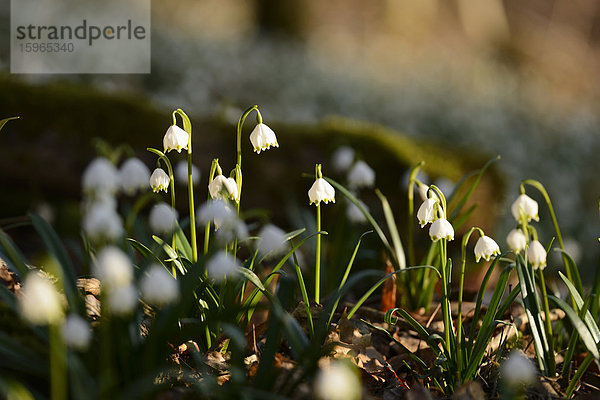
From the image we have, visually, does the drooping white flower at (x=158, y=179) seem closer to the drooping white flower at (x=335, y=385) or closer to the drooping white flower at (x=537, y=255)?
the drooping white flower at (x=335, y=385)

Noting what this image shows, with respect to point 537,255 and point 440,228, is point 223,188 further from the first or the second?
point 537,255

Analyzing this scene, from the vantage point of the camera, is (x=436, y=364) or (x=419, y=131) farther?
(x=419, y=131)

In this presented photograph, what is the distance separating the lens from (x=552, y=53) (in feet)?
53.7

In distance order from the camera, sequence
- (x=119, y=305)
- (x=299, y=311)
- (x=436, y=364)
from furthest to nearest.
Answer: (x=299, y=311)
(x=436, y=364)
(x=119, y=305)

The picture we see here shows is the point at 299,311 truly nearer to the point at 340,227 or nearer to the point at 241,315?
the point at 241,315

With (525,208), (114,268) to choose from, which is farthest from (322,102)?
(114,268)

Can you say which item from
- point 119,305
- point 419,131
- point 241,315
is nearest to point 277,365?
point 241,315

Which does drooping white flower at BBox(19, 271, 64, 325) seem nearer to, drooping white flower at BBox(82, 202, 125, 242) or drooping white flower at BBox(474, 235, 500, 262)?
drooping white flower at BBox(82, 202, 125, 242)

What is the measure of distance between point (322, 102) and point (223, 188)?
19.8 feet

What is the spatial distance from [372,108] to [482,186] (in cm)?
359

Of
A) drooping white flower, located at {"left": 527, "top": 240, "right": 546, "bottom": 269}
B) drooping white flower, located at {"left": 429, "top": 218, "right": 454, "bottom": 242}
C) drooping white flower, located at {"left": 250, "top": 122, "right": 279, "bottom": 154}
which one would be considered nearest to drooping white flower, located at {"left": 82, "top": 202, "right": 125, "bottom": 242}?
drooping white flower, located at {"left": 250, "top": 122, "right": 279, "bottom": 154}

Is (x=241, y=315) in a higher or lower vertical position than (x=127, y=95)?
lower

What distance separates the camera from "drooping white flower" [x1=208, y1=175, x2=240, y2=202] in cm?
171

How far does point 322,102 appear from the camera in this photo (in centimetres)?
757
